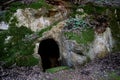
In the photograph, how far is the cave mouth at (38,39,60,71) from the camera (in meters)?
14.1

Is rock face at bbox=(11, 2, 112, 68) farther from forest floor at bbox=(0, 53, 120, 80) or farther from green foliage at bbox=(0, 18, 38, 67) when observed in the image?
forest floor at bbox=(0, 53, 120, 80)

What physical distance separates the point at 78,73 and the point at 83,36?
2418 mm

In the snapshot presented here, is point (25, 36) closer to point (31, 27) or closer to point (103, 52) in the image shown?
point (31, 27)

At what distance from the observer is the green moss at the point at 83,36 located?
12.6 meters

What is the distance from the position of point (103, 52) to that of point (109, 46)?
652 millimetres

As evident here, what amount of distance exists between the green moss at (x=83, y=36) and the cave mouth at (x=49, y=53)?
153cm

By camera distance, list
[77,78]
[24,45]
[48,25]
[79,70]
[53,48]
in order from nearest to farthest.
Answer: [77,78] → [79,70] → [24,45] → [48,25] → [53,48]

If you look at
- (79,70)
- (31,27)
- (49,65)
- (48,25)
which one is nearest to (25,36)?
(31,27)

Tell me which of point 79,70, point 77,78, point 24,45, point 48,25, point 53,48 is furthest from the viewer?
point 53,48

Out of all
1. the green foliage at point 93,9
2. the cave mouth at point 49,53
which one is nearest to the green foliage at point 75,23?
the green foliage at point 93,9

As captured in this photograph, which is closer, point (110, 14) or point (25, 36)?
point (25, 36)

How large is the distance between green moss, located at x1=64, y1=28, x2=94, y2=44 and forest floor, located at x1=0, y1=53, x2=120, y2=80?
1247 mm

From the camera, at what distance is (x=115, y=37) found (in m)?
14.0

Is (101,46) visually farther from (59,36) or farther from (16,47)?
(16,47)
